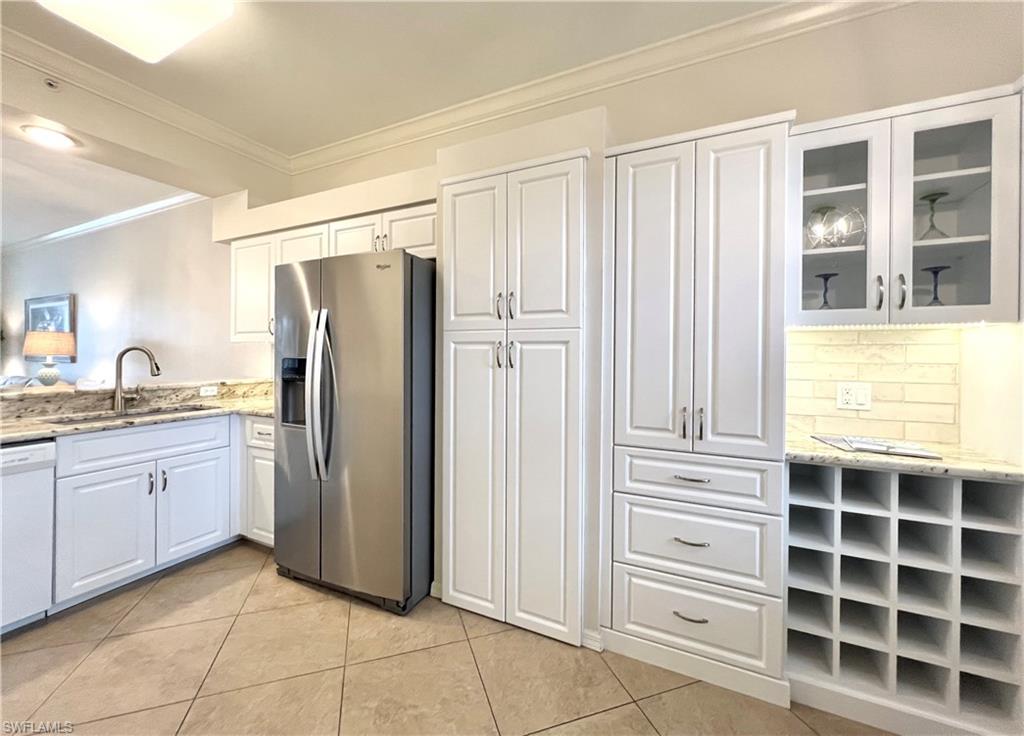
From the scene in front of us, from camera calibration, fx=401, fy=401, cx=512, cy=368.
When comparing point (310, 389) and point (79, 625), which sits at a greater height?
point (310, 389)

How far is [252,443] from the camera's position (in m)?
2.70

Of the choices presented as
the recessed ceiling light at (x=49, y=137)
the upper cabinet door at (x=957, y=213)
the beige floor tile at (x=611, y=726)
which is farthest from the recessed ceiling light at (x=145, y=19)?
the beige floor tile at (x=611, y=726)

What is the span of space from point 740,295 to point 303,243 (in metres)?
2.66

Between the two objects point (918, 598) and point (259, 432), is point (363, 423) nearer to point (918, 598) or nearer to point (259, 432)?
point (259, 432)

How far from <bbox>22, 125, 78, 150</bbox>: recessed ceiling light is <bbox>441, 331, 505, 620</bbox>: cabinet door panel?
7.83ft

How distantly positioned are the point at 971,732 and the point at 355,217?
351 centimetres

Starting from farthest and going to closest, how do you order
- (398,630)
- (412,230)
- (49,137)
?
(412,230), (49,137), (398,630)

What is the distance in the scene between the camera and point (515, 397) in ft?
6.00

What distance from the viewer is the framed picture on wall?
15.4ft

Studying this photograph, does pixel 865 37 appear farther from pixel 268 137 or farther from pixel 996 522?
pixel 268 137

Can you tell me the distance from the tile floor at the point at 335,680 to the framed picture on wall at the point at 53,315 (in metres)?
4.39

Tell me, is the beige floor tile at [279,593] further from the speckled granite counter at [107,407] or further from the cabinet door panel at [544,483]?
the cabinet door panel at [544,483]

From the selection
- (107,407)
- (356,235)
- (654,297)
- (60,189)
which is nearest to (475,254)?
(654,297)

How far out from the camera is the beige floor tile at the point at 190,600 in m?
1.92
